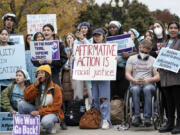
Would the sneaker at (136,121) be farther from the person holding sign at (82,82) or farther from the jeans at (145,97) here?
the person holding sign at (82,82)

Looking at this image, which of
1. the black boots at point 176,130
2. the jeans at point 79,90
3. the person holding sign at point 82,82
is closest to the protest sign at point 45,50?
the person holding sign at point 82,82

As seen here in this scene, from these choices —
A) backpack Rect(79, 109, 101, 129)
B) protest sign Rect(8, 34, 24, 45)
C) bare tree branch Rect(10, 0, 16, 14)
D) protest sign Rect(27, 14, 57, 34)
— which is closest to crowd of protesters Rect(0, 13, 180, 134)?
backpack Rect(79, 109, 101, 129)

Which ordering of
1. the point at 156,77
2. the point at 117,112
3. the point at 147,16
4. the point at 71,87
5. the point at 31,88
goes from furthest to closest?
the point at 147,16 → the point at 71,87 → the point at 117,112 → the point at 156,77 → the point at 31,88

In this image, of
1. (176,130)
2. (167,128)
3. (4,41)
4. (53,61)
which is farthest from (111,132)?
(4,41)

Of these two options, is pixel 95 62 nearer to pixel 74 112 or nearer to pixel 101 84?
pixel 101 84

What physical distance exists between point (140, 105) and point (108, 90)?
70 centimetres

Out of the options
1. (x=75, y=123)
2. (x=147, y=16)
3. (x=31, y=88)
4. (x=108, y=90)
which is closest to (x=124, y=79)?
(x=108, y=90)

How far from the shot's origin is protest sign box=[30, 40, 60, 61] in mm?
7719

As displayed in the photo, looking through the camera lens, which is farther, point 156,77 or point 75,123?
point 75,123

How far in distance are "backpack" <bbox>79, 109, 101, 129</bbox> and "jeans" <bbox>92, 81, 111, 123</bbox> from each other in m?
0.11

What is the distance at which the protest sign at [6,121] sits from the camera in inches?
285

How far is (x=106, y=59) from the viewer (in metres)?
7.87

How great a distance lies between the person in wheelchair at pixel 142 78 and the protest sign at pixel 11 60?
Result: 2043 mm

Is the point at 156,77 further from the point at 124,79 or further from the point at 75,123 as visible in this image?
the point at 75,123
